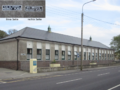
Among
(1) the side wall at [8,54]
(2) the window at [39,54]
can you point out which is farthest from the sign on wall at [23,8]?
(2) the window at [39,54]

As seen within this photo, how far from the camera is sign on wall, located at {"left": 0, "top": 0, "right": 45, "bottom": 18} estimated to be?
15.1 metres

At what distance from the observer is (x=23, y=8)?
15.3 metres

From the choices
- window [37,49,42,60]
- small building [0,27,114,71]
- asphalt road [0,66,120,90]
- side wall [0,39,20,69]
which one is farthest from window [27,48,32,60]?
asphalt road [0,66,120,90]

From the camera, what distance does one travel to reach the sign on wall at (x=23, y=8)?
15149 mm

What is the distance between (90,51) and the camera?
43.9 m

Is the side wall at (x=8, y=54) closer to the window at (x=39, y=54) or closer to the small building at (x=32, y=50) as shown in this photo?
A: the small building at (x=32, y=50)

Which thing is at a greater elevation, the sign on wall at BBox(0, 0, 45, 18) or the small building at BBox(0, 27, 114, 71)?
the sign on wall at BBox(0, 0, 45, 18)

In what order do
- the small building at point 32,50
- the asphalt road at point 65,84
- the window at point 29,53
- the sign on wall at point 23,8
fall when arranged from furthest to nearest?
1. the window at point 29,53
2. the small building at point 32,50
3. the sign on wall at point 23,8
4. the asphalt road at point 65,84

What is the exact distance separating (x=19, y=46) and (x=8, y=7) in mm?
9940

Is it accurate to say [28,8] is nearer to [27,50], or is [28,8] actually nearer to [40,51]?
[27,50]

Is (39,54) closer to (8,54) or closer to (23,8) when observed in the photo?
(8,54)

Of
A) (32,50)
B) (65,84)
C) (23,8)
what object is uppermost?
(23,8)

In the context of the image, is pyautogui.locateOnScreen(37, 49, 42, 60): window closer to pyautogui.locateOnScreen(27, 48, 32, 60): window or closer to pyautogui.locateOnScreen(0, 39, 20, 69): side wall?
pyautogui.locateOnScreen(27, 48, 32, 60): window

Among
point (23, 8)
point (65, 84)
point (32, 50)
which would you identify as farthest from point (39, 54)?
point (65, 84)
